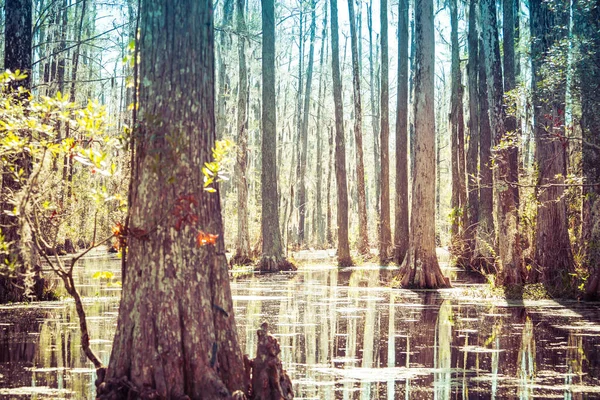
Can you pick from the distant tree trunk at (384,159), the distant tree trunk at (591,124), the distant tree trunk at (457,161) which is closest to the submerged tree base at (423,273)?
the distant tree trunk at (591,124)

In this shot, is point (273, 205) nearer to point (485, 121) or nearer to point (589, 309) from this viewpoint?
point (485, 121)

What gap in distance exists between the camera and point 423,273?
16.8 m

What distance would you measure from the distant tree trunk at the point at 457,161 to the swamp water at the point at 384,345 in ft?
32.8

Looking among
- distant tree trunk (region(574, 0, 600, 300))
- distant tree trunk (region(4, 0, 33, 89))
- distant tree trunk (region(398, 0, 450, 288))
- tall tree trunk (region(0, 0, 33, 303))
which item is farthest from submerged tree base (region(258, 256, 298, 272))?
distant tree trunk (region(574, 0, 600, 300))

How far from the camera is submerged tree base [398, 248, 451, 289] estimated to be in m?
16.8

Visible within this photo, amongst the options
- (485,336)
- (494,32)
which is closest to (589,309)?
(485,336)

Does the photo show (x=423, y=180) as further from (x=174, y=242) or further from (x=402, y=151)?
(x=174, y=242)

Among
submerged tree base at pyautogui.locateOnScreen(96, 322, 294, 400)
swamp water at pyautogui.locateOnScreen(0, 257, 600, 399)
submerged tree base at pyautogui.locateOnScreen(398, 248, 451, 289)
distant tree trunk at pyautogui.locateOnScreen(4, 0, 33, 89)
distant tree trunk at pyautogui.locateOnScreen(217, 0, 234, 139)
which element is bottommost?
swamp water at pyautogui.locateOnScreen(0, 257, 600, 399)

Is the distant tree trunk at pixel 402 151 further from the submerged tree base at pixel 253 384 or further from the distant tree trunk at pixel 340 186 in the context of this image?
the submerged tree base at pixel 253 384

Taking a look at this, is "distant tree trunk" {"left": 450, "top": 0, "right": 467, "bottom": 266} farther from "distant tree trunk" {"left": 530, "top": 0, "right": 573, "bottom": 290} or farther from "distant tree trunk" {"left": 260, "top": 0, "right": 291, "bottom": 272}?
"distant tree trunk" {"left": 530, "top": 0, "right": 573, "bottom": 290}

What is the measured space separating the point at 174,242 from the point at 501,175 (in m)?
11.6

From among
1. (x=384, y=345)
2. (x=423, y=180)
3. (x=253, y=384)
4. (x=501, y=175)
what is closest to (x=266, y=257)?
(x=423, y=180)

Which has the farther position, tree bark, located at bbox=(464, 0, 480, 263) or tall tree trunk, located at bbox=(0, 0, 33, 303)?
tree bark, located at bbox=(464, 0, 480, 263)

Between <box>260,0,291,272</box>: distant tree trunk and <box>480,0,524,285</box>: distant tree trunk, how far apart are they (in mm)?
8823
